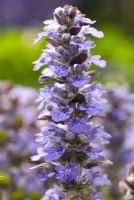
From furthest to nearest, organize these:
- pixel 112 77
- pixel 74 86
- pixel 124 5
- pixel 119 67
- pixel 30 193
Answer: pixel 124 5 → pixel 119 67 → pixel 112 77 → pixel 30 193 → pixel 74 86

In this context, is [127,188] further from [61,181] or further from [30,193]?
[30,193]

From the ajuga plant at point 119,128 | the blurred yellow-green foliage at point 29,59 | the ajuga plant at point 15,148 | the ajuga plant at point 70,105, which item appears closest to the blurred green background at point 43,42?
the blurred yellow-green foliage at point 29,59

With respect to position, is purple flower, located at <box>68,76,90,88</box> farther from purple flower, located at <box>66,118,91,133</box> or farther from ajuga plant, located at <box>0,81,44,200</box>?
ajuga plant, located at <box>0,81,44,200</box>

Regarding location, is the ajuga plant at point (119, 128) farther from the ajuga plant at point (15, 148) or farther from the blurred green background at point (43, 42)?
the blurred green background at point (43, 42)

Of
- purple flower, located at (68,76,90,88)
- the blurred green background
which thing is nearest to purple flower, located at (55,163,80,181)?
purple flower, located at (68,76,90,88)

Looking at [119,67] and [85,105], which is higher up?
[119,67]

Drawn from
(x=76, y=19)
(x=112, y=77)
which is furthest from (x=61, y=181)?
(x=112, y=77)

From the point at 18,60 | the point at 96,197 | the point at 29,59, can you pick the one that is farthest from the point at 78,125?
the point at 18,60
